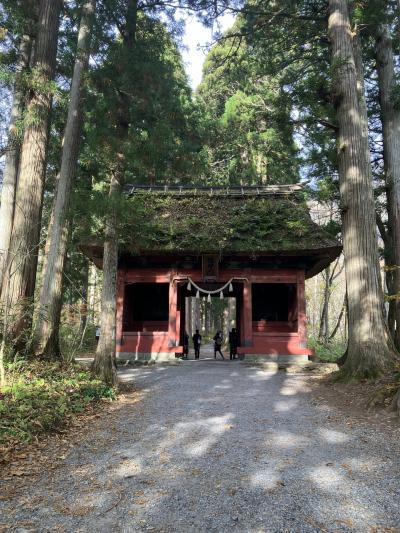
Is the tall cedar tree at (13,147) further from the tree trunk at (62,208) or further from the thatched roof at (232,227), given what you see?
the thatched roof at (232,227)

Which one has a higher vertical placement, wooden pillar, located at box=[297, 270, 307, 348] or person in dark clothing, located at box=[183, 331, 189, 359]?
wooden pillar, located at box=[297, 270, 307, 348]

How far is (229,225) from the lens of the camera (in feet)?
40.2

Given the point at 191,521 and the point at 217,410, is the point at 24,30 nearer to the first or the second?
the point at 217,410

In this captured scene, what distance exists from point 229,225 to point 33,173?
652 cm

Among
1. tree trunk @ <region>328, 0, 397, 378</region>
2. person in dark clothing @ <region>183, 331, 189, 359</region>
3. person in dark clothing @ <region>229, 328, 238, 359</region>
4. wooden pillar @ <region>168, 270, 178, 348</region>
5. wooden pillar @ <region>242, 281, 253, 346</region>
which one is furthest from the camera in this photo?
person in dark clothing @ <region>183, 331, 189, 359</region>

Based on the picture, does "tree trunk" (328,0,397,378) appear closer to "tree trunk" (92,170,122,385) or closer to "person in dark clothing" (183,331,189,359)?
"tree trunk" (92,170,122,385)

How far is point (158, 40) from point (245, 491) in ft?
33.8

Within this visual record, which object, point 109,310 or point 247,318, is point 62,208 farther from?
point 247,318

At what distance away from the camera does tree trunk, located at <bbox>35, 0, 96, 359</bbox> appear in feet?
24.7

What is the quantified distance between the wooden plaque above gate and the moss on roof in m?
0.39

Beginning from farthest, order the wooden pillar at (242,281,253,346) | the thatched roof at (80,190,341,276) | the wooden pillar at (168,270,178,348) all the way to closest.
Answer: the wooden pillar at (168,270,178,348) → the wooden pillar at (242,281,253,346) → the thatched roof at (80,190,341,276)

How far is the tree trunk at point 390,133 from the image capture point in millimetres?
9461

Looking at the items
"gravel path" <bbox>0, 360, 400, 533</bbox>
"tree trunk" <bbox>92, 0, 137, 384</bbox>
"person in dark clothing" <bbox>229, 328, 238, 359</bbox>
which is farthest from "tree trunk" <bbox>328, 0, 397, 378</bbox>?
"person in dark clothing" <bbox>229, 328, 238, 359</bbox>

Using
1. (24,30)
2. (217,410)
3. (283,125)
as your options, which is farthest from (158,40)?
(217,410)
